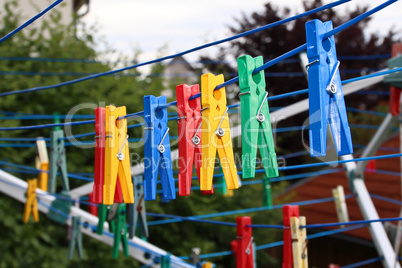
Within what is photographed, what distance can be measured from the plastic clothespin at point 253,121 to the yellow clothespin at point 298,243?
26.6 inches

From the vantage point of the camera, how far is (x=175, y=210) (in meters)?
5.46

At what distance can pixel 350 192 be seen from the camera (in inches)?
233

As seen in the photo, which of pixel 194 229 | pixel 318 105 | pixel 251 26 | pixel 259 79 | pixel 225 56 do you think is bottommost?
pixel 194 229

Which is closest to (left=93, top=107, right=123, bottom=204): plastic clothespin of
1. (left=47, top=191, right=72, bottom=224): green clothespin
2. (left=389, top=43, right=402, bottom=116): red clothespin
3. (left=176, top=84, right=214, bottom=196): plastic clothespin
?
(left=176, top=84, right=214, bottom=196): plastic clothespin

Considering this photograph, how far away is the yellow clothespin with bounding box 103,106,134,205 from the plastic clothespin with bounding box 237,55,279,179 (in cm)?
52

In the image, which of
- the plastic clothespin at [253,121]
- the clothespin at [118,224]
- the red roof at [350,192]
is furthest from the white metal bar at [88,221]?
the red roof at [350,192]

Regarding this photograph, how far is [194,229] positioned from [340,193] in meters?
2.02

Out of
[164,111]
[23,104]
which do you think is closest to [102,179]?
[164,111]

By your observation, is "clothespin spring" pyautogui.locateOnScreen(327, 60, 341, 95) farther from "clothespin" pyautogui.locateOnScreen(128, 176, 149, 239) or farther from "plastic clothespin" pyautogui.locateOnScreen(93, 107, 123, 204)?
"clothespin" pyautogui.locateOnScreen(128, 176, 149, 239)

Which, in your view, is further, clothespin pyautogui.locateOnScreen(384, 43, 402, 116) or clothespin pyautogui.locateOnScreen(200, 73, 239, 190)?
clothespin pyautogui.locateOnScreen(384, 43, 402, 116)

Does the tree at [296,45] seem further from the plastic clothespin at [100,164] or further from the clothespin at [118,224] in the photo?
the plastic clothespin at [100,164]

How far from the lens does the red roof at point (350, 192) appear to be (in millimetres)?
5328

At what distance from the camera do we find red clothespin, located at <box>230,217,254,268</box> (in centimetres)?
242

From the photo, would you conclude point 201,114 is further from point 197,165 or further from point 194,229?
point 194,229
